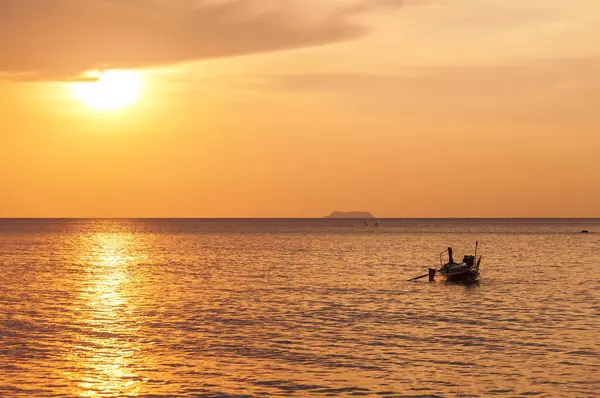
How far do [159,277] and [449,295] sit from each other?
3207 cm

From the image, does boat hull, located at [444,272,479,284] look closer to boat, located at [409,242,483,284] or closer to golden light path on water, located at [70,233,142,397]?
boat, located at [409,242,483,284]

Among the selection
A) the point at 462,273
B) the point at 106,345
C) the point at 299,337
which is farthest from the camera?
the point at 462,273

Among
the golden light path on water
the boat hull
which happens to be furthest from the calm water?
the boat hull

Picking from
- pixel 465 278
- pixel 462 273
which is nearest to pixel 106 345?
pixel 462 273

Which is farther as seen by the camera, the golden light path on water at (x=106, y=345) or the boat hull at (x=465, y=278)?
the boat hull at (x=465, y=278)

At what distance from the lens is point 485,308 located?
51562 mm

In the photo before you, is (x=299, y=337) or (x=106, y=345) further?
(x=299, y=337)

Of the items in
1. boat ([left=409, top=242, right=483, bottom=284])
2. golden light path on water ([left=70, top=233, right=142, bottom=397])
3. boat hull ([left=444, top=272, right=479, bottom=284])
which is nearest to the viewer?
golden light path on water ([left=70, top=233, right=142, bottom=397])

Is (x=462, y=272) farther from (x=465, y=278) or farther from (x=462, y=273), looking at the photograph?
(x=465, y=278)

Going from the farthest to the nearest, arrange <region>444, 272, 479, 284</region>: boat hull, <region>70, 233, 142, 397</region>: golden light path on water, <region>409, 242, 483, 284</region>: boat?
<region>409, 242, 483, 284</region>: boat → <region>444, 272, 479, 284</region>: boat hull → <region>70, 233, 142, 397</region>: golden light path on water

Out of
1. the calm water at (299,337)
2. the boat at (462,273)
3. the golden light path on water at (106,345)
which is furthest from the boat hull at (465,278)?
the golden light path on water at (106,345)

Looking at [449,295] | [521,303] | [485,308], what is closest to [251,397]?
[485,308]

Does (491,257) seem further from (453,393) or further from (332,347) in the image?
(453,393)

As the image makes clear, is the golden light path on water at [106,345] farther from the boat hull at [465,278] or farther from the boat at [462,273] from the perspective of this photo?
the boat hull at [465,278]
